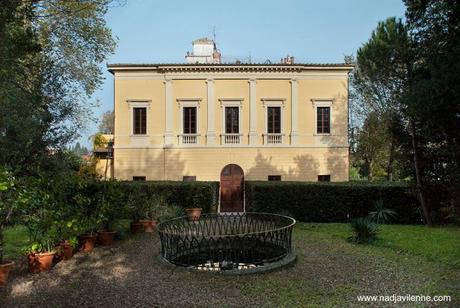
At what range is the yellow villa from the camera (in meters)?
21.7

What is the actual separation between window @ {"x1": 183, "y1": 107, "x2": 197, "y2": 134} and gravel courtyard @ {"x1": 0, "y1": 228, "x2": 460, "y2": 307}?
14.2m

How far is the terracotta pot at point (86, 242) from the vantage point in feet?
30.0

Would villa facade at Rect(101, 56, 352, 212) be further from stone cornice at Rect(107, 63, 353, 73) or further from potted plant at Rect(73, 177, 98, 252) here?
potted plant at Rect(73, 177, 98, 252)

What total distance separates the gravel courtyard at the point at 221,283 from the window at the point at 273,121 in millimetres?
14025

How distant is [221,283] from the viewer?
642cm

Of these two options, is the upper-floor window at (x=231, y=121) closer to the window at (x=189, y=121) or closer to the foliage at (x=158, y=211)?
the window at (x=189, y=121)

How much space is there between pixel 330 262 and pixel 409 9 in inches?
380

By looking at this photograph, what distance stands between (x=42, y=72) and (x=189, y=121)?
35.6 ft

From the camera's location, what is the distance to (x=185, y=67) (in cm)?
2175

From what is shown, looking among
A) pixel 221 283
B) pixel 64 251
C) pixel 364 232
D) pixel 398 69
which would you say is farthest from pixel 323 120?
pixel 64 251

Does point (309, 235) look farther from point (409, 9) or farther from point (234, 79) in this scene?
point (234, 79)

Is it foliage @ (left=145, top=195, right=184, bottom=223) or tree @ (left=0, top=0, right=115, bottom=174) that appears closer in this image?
tree @ (left=0, top=0, right=115, bottom=174)

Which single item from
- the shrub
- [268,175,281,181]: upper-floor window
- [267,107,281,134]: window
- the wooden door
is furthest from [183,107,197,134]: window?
the shrub

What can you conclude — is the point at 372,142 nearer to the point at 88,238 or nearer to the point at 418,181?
the point at 418,181
